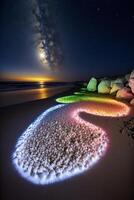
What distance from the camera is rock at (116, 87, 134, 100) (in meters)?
1.61

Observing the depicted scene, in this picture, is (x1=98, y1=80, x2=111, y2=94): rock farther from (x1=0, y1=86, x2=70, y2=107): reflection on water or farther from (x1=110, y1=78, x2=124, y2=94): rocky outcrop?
(x1=0, y1=86, x2=70, y2=107): reflection on water

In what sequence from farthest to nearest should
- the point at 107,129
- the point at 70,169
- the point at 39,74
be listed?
the point at 39,74 → the point at 107,129 → the point at 70,169

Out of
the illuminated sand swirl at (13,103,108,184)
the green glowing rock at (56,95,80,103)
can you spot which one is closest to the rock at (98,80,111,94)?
the green glowing rock at (56,95,80,103)

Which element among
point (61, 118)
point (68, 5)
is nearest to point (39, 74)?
point (61, 118)

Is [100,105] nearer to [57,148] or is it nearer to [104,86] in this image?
[104,86]

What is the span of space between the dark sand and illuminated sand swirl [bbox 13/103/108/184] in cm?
3

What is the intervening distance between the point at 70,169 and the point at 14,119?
0.48m

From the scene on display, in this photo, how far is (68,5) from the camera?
1552mm

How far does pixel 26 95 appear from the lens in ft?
5.42

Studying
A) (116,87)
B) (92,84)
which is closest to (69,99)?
(92,84)

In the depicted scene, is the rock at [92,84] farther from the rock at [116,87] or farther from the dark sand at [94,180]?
the dark sand at [94,180]

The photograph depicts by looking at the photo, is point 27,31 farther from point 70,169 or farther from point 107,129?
point 70,169

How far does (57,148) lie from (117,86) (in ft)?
1.79

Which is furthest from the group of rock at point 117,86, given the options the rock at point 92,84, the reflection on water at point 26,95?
the reflection on water at point 26,95
